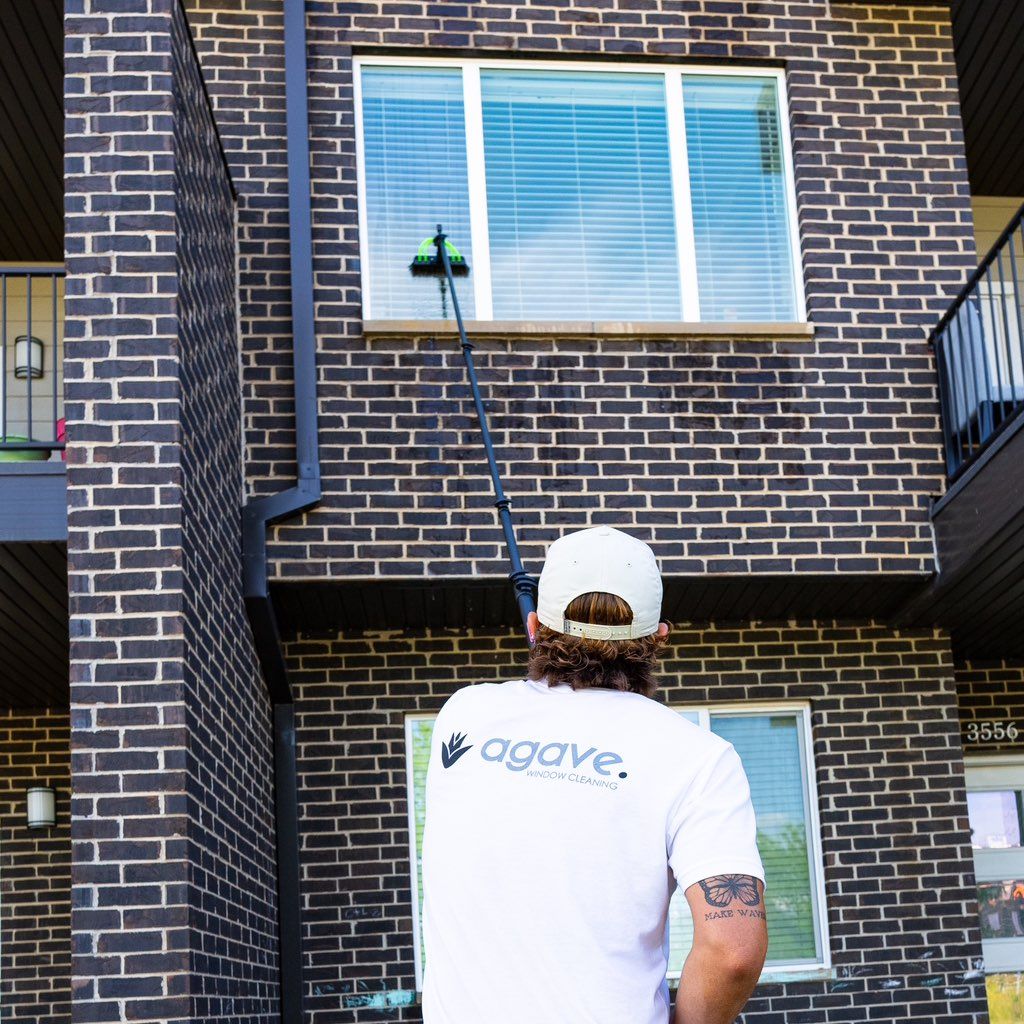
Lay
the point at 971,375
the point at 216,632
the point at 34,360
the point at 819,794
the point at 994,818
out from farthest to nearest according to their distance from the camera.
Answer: the point at 994,818 < the point at 34,360 < the point at 819,794 < the point at 971,375 < the point at 216,632

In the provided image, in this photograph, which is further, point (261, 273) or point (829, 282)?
point (829, 282)

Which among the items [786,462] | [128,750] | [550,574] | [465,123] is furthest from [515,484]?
[550,574]

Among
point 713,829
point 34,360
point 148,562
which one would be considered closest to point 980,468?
point 148,562

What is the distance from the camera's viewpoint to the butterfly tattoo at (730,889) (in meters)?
2.07

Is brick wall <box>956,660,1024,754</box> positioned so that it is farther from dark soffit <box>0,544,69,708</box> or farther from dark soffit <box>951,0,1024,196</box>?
dark soffit <box>0,544,69,708</box>

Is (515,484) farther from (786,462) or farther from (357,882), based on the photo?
(357,882)

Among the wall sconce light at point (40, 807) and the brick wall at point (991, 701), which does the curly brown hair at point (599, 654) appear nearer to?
the wall sconce light at point (40, 807)

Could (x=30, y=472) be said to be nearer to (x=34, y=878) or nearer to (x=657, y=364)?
(x=657, y=364)

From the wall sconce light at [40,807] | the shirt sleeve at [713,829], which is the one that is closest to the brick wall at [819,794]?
the wall sconce light at [40,807]

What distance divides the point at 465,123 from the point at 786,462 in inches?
99.6

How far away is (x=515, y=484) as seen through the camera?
25.1ft

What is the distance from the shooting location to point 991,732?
30.5ft

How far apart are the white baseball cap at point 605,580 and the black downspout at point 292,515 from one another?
5.00 metres

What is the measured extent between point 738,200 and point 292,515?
311 cm
